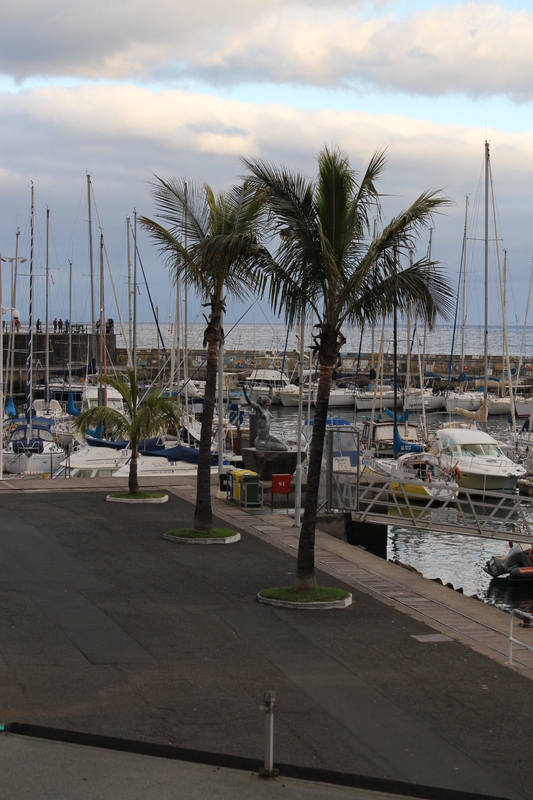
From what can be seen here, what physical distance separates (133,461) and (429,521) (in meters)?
8.58

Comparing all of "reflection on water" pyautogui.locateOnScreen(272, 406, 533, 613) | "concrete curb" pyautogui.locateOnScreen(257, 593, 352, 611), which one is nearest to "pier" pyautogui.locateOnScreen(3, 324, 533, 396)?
"reflection on water" pyautogui.locateOnScreen(272, 406, 533, 613)

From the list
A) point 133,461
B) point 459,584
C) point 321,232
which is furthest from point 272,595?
point 459,584

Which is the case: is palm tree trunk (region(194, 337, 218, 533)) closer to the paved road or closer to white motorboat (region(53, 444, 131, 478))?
the paved road

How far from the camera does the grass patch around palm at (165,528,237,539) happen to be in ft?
63.5

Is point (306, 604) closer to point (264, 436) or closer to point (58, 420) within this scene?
point (264, 436)

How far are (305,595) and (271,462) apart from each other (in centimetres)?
1180

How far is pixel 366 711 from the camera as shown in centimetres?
996

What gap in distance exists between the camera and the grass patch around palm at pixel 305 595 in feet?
47.8

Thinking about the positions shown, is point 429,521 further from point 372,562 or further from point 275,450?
point 275,450

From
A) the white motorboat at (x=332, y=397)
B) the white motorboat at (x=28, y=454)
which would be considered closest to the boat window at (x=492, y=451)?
the white motorboat at (x=28, y=454)

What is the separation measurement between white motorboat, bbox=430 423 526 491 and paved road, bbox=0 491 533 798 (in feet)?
74.2

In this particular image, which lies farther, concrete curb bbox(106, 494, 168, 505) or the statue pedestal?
the statue pedestal

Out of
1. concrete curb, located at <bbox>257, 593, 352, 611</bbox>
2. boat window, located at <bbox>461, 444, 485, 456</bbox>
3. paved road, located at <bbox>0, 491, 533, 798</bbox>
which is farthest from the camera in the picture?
boat window, located at <bbox>461, 444, 485, 456</bbox>

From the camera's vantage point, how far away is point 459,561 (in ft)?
96.3
